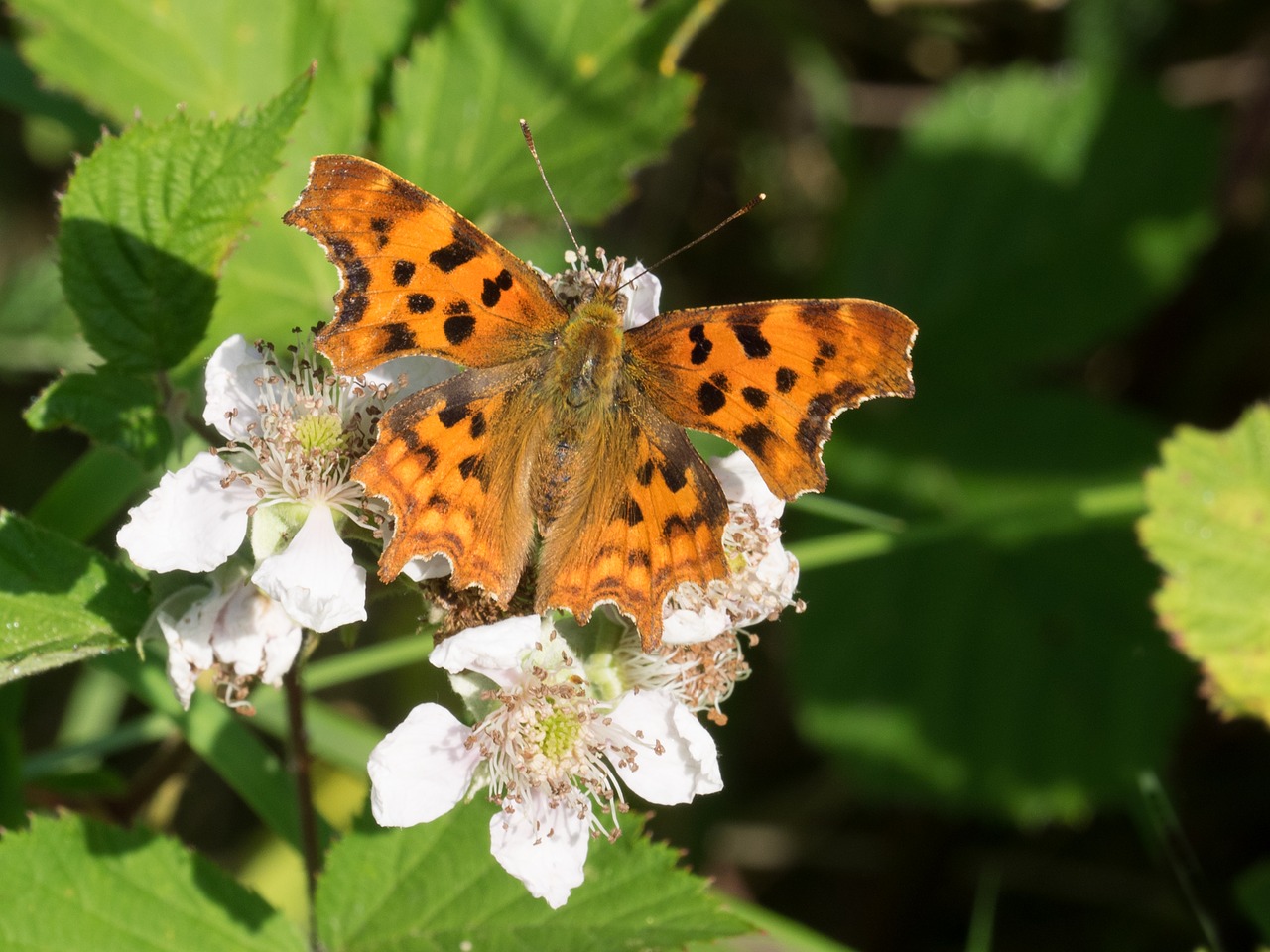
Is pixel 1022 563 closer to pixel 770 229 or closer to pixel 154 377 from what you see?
pixel 770 229

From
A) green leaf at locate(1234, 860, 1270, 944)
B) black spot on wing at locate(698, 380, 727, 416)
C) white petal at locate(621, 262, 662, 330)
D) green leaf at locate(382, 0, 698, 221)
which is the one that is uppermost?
green leaf at locate(382, 0, 698, 221)

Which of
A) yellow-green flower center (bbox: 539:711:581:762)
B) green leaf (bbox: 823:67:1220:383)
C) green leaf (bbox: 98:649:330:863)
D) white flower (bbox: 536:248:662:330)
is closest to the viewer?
yellow-green flower center (bbox: 539:711:581:762)

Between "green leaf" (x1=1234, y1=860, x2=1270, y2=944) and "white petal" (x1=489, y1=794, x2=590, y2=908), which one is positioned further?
"green leaf" (x1=1234, y1=860, x2=1270, y2=944)

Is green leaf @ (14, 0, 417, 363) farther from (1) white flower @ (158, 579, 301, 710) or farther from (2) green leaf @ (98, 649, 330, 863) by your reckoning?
(1) white flower @ (158, 579, 301, 710)

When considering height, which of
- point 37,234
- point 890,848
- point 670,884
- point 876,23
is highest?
point 876,23

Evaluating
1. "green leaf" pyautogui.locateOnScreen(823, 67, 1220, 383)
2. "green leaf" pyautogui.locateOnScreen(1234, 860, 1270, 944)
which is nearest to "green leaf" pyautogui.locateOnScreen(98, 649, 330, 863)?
"green leaf" pyautogui.locateOnScreen(1234, 860, 1270, 944)

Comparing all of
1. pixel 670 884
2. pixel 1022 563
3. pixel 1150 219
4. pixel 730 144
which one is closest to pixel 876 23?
pixel 730 144
